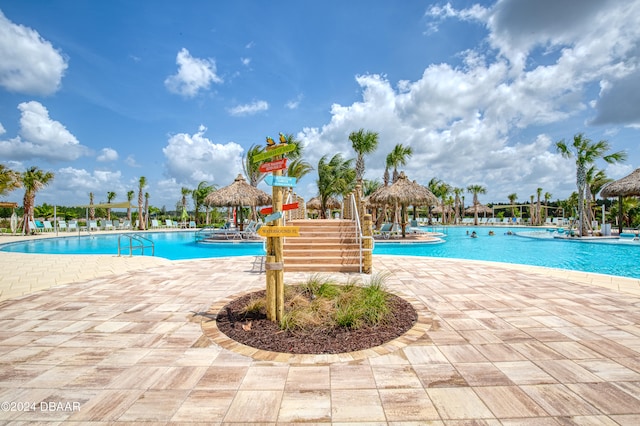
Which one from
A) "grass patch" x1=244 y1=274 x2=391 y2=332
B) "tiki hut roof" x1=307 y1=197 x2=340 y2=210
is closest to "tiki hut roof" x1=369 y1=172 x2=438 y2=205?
"tiki hut roof" x1=307 y1=197 x2=340 y2=210

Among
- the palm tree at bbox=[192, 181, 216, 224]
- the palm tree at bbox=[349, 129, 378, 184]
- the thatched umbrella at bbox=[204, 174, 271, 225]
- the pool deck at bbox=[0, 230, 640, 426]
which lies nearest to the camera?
the pool deck at bbox=[0, 230, 640, 426]

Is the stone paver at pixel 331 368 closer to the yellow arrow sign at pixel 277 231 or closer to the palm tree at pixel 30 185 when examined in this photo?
the yellow arrow sign at pixel 277 231

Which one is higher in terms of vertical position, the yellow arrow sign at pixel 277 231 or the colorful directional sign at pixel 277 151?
the colorful directional sign at pixel 277 151

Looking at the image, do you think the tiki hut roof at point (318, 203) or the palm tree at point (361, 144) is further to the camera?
the tiki hut roof at point (318, 203)

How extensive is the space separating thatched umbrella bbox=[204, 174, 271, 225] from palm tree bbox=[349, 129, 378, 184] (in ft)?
22.3

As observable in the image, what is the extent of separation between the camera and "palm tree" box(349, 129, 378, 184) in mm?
20453

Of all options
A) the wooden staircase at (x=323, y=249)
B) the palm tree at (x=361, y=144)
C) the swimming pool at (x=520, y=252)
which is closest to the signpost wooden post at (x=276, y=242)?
the wooden staircase at (x=323, y=249)

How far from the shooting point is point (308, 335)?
329cm

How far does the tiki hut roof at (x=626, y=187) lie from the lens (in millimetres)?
17172

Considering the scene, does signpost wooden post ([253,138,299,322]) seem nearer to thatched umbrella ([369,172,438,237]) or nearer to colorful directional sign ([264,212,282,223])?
colorful directional sign ([264,212,282,223])

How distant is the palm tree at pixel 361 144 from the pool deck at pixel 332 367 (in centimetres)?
1651

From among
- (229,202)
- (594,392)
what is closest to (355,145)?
(229,202)

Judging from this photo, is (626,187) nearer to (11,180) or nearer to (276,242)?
(276,242)

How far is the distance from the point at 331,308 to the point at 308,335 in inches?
27.1
